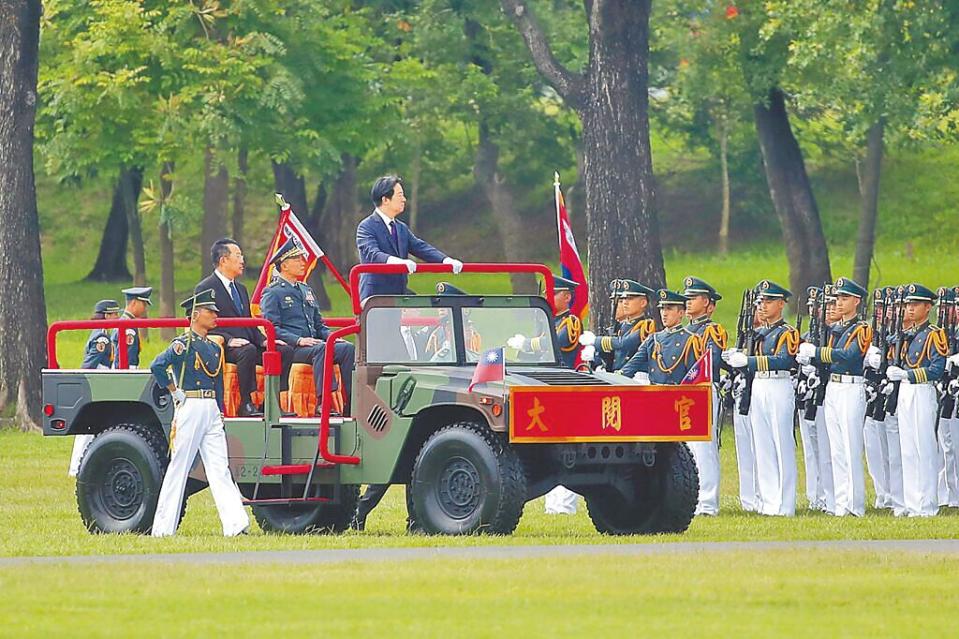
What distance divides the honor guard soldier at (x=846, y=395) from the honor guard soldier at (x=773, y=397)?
21 centimetres

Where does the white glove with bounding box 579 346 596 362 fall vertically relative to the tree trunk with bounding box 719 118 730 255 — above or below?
below

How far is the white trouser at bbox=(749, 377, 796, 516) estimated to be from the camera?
19.8 meters

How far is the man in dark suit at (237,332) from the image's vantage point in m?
17.7

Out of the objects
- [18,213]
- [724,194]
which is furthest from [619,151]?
[724,194]

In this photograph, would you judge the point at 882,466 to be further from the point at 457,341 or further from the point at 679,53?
the point at 679,53

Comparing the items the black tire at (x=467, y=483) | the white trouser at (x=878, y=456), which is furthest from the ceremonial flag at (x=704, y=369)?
A: the black tire at (x=467, y=483)

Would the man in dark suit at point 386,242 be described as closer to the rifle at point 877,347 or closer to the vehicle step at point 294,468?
the vehicle step at point 294,468

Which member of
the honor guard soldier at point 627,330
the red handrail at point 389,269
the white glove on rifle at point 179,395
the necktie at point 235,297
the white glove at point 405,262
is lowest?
the white glove on rifle at point 179,395

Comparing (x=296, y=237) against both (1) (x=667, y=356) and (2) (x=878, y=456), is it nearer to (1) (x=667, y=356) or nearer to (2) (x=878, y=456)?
(1) (x=667, y=356)

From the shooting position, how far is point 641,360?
19.5m

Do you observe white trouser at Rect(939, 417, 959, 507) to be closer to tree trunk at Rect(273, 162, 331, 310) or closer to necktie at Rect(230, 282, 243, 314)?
necktie at Rect(230, 282, 243, 314)

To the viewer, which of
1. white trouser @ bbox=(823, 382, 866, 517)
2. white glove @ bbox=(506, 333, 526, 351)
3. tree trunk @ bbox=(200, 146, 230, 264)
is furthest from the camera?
tree trunk @ bbox=(200, 146, 230, 264)

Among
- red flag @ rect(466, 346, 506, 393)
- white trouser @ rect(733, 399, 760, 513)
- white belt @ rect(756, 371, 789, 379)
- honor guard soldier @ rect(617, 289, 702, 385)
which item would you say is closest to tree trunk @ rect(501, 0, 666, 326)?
white trouser @ rect(733, 399, 760, 513)

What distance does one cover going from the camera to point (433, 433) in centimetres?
1680
